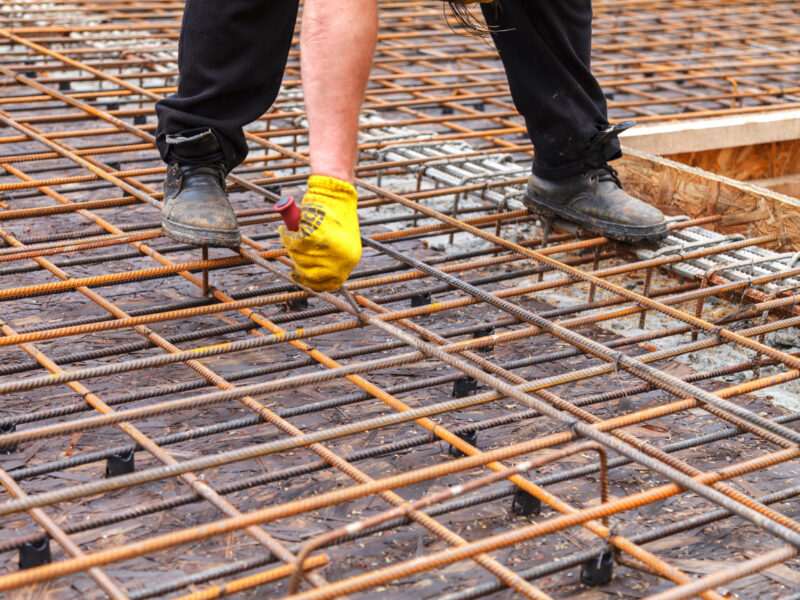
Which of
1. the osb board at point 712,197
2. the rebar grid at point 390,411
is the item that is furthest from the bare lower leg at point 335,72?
the osb board at point 712,197

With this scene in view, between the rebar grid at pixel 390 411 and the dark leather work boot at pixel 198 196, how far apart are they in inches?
3.1

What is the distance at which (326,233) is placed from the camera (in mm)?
1865

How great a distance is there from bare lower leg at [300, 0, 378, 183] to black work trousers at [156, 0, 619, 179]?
0.41 metres

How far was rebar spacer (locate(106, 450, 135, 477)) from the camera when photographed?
5.63ft

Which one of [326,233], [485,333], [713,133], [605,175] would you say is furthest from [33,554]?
[713,133]

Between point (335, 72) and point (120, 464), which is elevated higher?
point (335, 72)

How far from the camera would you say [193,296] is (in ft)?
8.14

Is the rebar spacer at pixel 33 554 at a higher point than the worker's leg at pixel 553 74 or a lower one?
lower

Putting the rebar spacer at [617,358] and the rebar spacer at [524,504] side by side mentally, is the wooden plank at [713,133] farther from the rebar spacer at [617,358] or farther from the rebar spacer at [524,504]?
the rebar spacer at [524,504]

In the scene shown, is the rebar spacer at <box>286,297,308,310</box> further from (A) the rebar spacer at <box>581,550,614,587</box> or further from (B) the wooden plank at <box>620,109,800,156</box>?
(B) the wooden plank at <box>620,109,800,156</box>

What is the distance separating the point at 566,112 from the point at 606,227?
296mm

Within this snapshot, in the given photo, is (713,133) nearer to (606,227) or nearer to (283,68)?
(606,227)

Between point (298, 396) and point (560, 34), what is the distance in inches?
43.2

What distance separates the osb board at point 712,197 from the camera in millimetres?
2744
